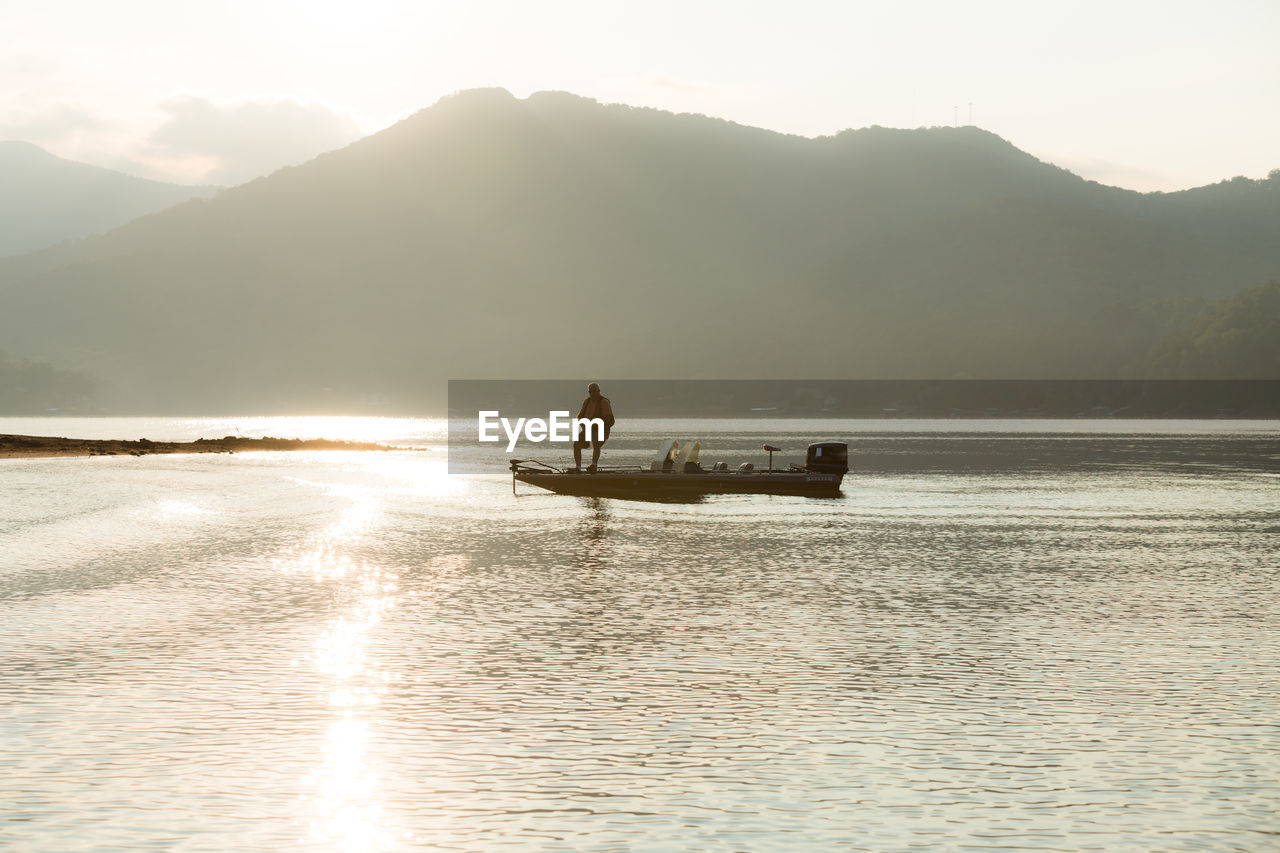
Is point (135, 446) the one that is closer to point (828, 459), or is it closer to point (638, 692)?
point (828, 459)

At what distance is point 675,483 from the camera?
4641 cm

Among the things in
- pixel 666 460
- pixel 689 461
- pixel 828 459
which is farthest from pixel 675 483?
pixel 828 459

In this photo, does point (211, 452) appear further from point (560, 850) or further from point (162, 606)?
point (560, 850)

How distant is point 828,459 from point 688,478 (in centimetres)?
625

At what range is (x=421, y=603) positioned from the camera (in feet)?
69.3

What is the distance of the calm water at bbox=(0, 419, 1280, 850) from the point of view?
9758 millimetres

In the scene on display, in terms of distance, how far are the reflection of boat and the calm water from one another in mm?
12306

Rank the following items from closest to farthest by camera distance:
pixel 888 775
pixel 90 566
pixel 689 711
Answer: pixel 888 775 → pixel 689 711 → pixel 90 566

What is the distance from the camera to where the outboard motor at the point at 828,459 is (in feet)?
160

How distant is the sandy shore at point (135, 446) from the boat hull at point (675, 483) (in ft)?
167

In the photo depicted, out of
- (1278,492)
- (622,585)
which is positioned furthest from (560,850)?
(1278,492)

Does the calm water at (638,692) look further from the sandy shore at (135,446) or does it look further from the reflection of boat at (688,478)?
the sandy shore at (135,446)

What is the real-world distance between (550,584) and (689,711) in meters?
10.6

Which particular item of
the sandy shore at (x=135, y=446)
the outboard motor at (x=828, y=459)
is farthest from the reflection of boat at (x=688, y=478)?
the sandy shore at (x=135, y=446)
